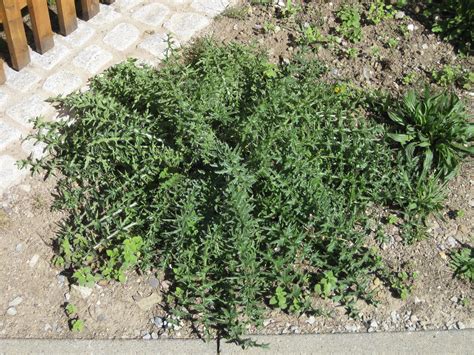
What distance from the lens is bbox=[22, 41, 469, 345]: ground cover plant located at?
12.8 ft

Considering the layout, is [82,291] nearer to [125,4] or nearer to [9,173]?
[9,173]

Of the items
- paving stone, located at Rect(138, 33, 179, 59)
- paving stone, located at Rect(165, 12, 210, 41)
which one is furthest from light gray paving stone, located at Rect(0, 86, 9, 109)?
paving stone, located at Rect(165, 12, 210, 41)

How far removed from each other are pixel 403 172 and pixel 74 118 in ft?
6.95

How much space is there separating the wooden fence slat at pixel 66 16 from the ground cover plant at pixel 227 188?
0.57 meters

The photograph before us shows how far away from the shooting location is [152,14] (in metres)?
5.30

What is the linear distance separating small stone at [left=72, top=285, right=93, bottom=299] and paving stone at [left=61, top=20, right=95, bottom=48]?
1.83 metres

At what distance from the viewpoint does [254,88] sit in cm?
452

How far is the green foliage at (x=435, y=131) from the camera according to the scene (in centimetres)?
450

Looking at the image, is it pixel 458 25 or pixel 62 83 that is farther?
pixel 458 25

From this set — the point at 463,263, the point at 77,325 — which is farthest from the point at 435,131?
the point at 77,325

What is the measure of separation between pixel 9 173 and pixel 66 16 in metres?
1.24

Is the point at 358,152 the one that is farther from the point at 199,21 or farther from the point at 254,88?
the point at 199,21

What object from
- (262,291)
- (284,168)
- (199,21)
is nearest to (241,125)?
(284,168)

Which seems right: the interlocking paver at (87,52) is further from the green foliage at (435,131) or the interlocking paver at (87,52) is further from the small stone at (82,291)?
the green foliage at (435,131)
